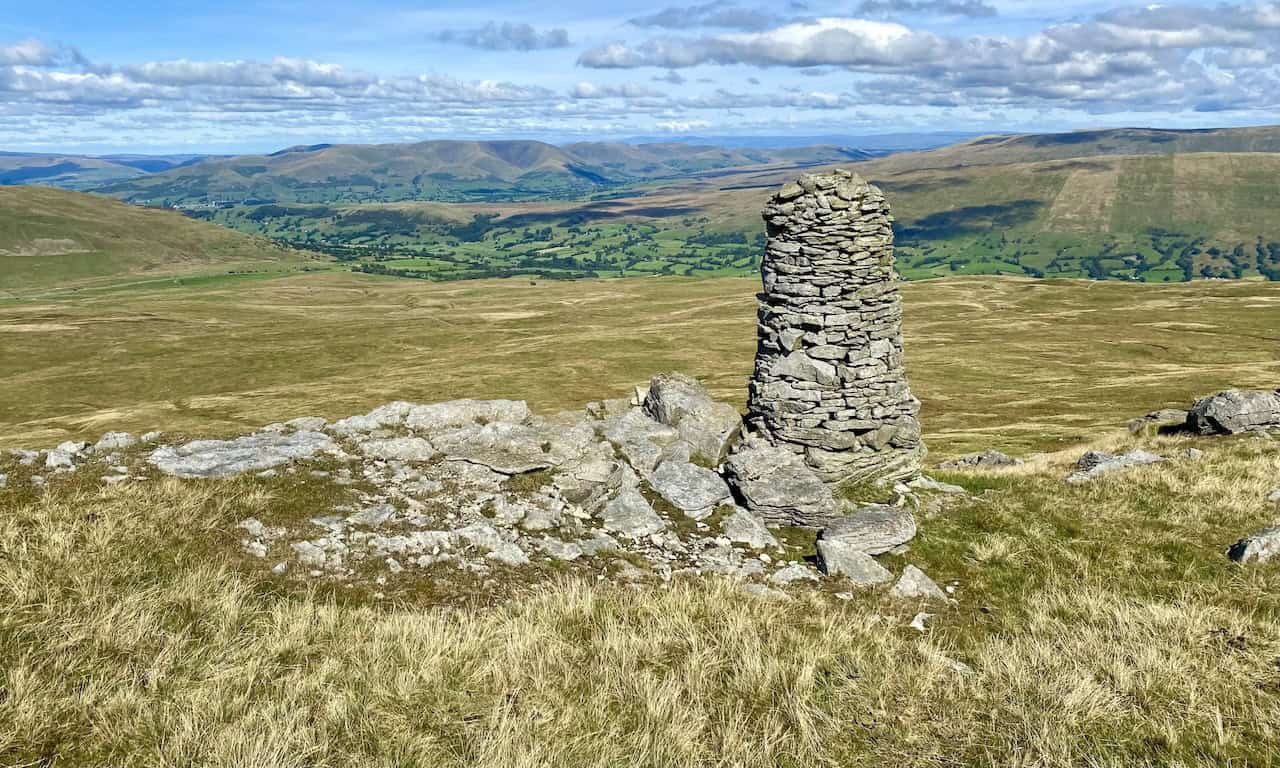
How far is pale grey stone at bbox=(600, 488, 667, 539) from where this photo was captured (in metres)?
16.1

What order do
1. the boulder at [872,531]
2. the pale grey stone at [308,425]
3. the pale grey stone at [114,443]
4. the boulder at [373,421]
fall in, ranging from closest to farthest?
the boulder at [872,531]
the pale grey stone at [114,443]
the boulder at [373,421]
the pale grey stone at [308,425]

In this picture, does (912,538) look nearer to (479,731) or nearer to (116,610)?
(479,731)

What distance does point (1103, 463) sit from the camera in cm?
2486

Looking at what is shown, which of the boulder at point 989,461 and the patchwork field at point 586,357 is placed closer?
the boulder at point 989,461

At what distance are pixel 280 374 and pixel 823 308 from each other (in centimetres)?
10701

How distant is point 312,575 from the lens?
475 inches

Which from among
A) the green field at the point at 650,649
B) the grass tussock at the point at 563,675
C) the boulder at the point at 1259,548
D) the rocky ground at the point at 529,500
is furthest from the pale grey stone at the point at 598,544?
the boulder at the point at 1259,548

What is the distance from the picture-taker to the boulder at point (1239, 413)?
97.8ft

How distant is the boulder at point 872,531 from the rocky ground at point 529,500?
38 millimetres

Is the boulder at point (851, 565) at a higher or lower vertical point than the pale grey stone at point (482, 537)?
lower

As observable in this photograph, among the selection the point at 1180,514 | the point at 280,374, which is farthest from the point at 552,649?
the point at 280,374

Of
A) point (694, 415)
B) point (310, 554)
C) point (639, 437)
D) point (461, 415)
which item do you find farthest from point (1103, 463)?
point (310, 554)

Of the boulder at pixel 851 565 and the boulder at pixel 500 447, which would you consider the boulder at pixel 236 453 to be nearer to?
the boulder at pixel 500 447

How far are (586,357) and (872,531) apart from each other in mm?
95044
